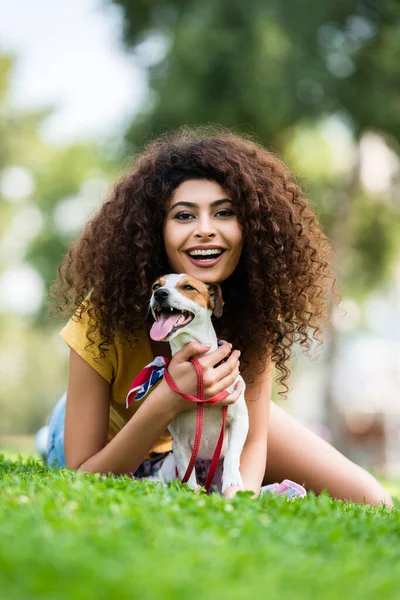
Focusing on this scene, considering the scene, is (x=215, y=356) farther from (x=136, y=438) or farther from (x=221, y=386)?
(x=136, y=438)

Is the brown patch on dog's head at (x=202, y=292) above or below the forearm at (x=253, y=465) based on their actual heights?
above

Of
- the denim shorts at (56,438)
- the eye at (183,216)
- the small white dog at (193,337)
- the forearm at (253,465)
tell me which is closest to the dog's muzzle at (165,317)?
the small white dog at (193,337)

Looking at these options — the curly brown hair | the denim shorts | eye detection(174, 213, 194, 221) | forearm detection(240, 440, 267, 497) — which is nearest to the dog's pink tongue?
the curly brown hair

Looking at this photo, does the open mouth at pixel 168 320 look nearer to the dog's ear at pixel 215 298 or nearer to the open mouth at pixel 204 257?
the dog's ear at pixel 215 298

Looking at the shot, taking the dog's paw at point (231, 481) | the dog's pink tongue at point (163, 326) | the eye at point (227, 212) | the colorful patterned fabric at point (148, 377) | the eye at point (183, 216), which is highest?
the eye at point (227, 212)

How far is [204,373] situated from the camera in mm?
3455

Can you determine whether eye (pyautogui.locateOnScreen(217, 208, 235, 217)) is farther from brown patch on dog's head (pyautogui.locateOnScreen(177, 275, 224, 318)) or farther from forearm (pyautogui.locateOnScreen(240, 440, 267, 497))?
forearm (pyautogui.locateOnScreen(240, 440, 267, 497))

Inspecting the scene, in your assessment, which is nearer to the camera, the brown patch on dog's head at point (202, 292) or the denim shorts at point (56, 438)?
the brown patch on dog's head at point (202, 292)

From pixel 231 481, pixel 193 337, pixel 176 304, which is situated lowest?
pixel 231 481

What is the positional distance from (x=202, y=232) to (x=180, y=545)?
184cm

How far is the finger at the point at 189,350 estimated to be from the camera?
3.52 m

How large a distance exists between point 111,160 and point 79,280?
11.9m

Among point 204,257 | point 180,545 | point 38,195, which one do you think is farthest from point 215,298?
point 38,195

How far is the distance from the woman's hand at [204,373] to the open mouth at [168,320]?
0.49 feet
